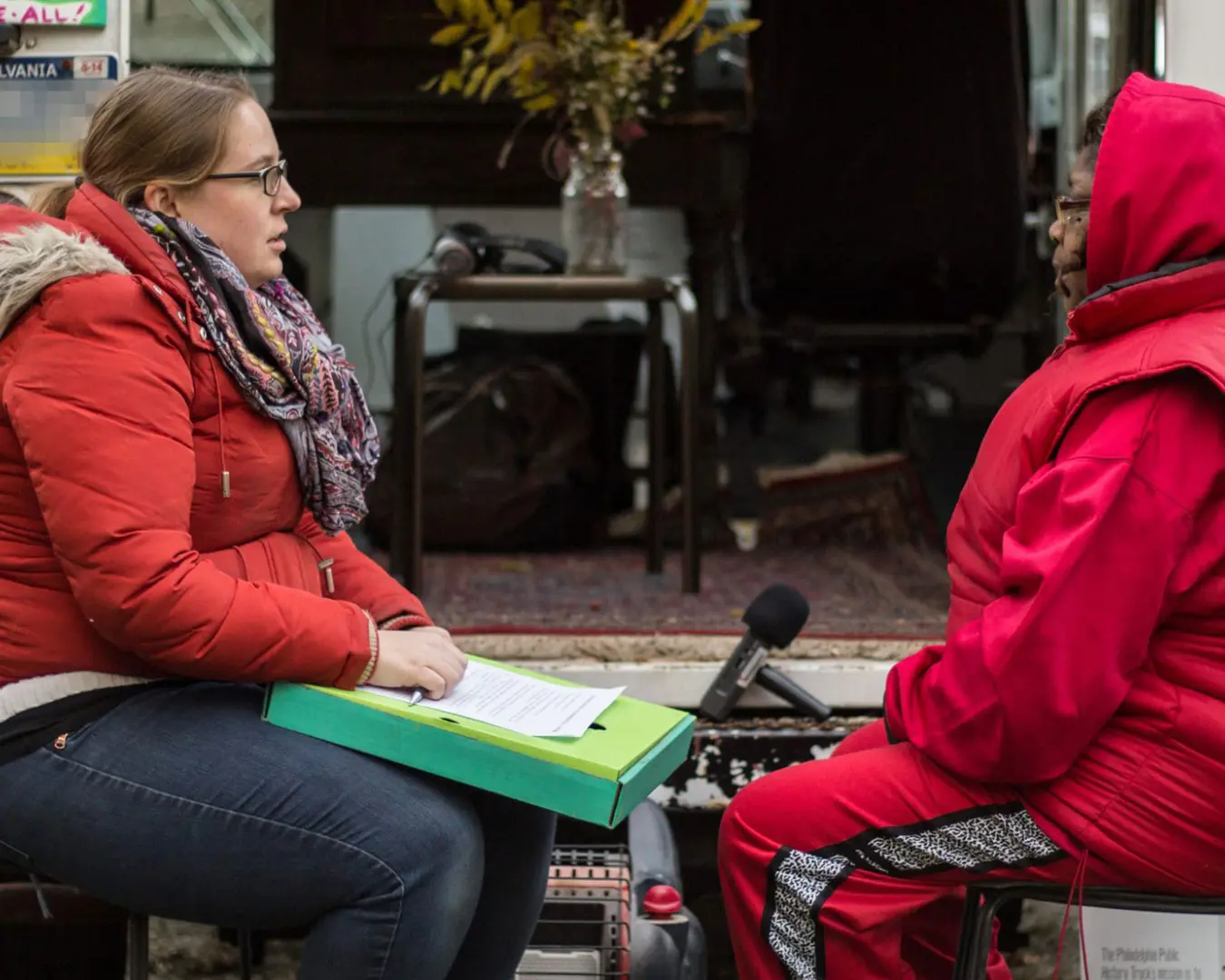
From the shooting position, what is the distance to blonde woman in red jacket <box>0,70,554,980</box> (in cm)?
134

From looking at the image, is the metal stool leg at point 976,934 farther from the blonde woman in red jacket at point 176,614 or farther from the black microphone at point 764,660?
the black microphone at point 764,660

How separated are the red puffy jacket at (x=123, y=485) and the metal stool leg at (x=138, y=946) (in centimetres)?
29

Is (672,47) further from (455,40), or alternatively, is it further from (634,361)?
(634,361)

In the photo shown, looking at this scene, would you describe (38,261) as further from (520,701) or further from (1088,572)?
(1088,572)

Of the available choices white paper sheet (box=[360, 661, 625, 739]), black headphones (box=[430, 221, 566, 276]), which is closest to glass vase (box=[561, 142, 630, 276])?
black headphones (box=[430, 221, 566, 276])

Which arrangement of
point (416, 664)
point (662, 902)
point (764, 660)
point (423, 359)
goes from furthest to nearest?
1. point (423, 359)
2. point (764, 660)
3. point (662, 902)
4. point (416, 664)

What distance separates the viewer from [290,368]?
5.05 ft

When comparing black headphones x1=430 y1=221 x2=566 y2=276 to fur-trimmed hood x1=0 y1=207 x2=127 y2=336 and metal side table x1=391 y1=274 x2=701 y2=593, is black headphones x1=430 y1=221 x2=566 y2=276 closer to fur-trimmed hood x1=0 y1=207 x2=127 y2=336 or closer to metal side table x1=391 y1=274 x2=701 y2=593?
metal side table x1=391 y1=274 x2=701 y2=593

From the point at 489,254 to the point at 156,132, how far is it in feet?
5.28

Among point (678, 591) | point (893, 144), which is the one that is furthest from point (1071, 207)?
point (893, 144)

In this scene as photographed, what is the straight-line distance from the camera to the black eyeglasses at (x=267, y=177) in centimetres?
153

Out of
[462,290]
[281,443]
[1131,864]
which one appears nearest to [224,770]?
[281,443]

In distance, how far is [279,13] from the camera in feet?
11.6

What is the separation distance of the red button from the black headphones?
1.46 m
